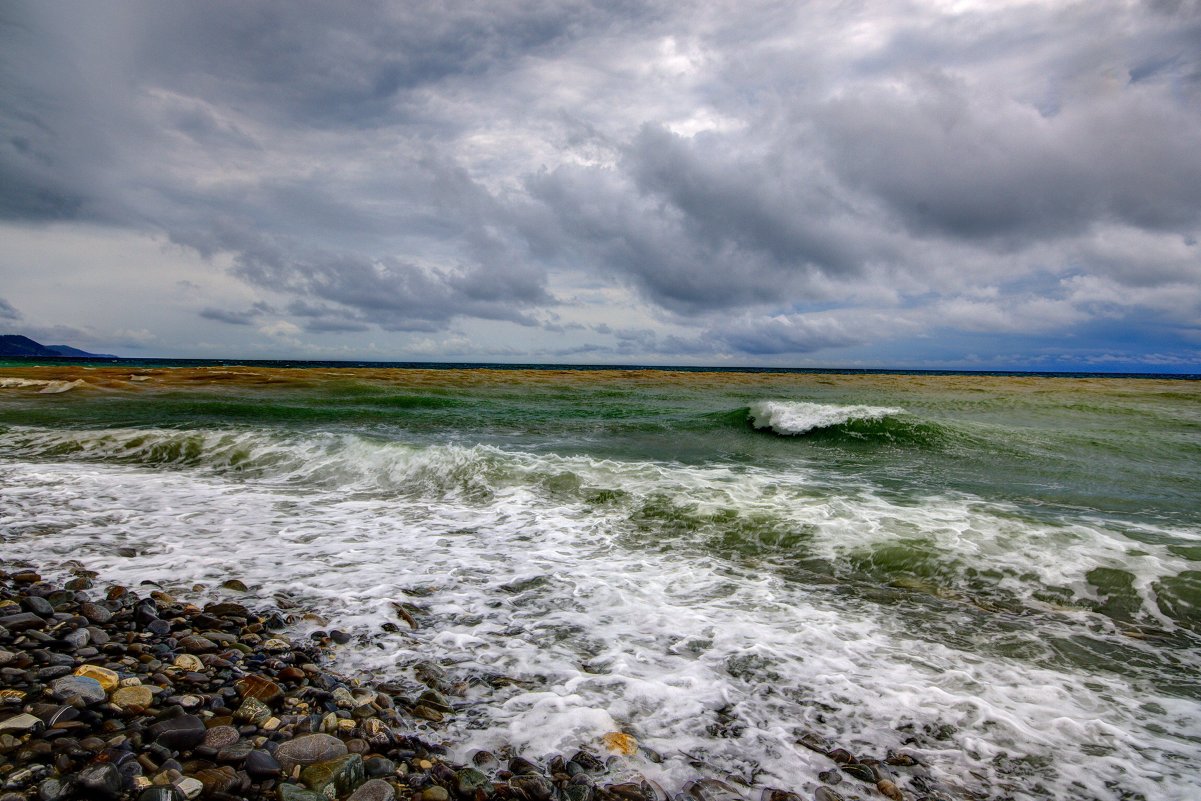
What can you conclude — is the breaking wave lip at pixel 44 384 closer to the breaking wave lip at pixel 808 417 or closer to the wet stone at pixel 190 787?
the breaking wave lip at pixel 808 417

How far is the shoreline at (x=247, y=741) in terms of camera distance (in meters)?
2.86

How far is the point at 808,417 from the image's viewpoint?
18.9 meters

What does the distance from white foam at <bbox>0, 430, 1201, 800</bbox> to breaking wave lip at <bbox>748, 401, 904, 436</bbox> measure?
268 inches

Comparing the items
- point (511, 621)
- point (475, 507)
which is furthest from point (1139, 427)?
point (511, 621)

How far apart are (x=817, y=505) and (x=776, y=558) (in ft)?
7.60

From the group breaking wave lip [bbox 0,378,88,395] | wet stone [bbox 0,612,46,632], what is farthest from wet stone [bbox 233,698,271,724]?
breaking wave lip [bbox 0,378,88,395]

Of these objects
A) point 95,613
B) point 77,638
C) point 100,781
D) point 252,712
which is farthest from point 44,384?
point 100,781

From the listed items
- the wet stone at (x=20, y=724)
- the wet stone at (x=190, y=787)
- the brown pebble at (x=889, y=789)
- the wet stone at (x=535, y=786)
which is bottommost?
the brown pebble at (x=889, y=789)

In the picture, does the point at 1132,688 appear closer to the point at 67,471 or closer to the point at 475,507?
the point at 475,507

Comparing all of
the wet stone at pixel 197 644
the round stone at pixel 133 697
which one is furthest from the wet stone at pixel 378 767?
the wet stone at pixel 197 644

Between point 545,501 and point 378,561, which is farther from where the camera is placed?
point 545,501

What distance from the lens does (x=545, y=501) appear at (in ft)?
33.5

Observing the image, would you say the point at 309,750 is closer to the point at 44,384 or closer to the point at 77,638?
the point at 77,638

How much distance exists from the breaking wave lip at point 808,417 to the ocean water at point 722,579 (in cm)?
290
